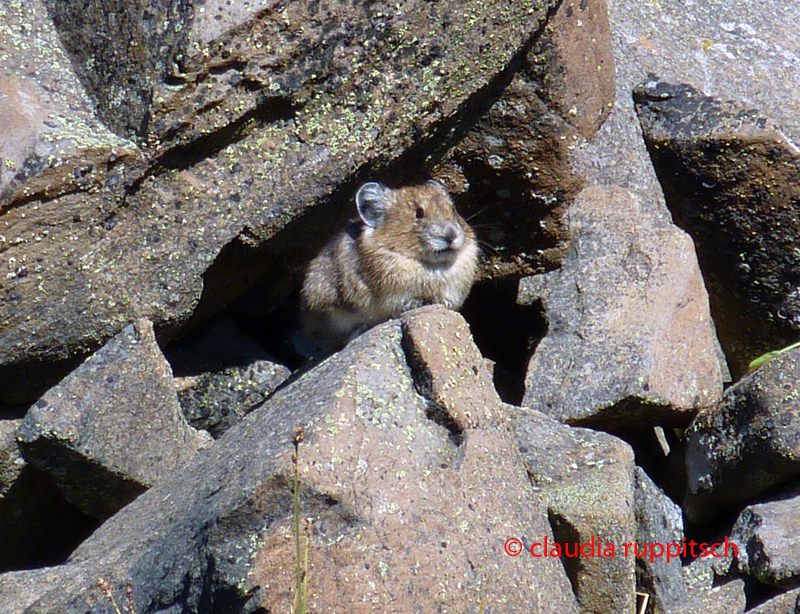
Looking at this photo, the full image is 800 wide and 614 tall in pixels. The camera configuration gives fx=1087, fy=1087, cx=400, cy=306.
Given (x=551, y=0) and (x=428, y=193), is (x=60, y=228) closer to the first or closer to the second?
(x=428, y=193)

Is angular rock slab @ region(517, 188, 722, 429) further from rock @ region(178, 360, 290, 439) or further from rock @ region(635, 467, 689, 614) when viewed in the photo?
rock @ region(178, 360, 290, 439)

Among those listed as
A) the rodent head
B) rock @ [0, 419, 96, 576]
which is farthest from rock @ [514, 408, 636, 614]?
rock @ [0, 419, 96, 576]

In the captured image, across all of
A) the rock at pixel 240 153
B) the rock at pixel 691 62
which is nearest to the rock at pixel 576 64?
the rock at pixel 240 153

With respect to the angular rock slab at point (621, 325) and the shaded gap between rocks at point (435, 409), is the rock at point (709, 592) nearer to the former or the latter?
the angular rock slab at point (621, 325)

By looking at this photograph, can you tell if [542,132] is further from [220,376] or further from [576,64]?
[220,376]

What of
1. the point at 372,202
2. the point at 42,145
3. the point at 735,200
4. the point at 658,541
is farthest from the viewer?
the point at 735,200

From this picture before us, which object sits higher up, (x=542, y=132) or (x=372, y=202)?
(x=542, y=132)

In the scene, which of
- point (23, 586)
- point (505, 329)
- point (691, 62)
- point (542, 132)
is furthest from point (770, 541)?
point (691, 62)
